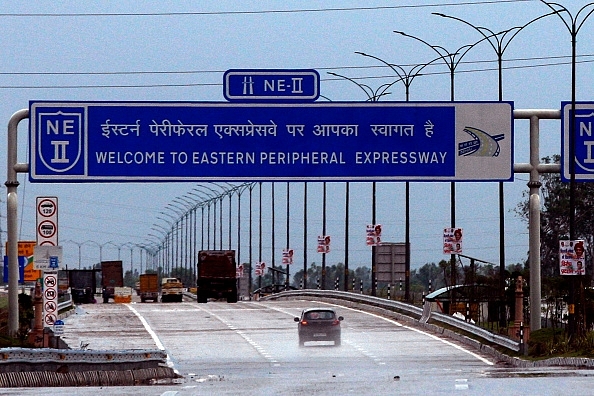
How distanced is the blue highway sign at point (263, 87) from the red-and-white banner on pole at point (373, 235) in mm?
33693

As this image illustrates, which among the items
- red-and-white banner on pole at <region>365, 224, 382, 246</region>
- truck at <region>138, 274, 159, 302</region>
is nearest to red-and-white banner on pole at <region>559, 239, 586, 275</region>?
red-and-white banner on pole at <region>365, 224, 382, 246</region>

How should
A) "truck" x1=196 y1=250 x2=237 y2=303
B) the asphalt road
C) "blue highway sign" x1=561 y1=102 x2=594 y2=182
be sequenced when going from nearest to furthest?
the asphalt road → "blue highway sign" x1=561 y1=102 x2=594 y2=182 → "truck" x1=196 y1=250 x2=237 y2=303

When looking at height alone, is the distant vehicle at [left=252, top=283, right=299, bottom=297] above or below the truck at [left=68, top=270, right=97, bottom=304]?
below

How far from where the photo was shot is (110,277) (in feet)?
380

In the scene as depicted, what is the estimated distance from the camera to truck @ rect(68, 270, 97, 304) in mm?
100938

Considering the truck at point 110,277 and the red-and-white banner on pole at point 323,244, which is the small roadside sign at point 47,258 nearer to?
the red-and-white banner on pole at point 323,244

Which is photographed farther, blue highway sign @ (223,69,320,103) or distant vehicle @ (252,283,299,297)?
distant vehicle @ (252,283,299,297)

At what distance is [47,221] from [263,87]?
655 centimetres

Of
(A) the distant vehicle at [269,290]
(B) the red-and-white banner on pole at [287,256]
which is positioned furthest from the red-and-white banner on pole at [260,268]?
(B) the red-and-white banner on pole at [287,256]

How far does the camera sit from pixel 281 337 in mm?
45438

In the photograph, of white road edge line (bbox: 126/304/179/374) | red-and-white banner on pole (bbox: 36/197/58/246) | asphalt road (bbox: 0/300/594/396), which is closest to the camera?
asphalt road (bbox: 0/300/594/396)

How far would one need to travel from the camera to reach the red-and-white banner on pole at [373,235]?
217 ft

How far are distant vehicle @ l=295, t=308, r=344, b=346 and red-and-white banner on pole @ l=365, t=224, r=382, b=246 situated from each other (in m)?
24.4

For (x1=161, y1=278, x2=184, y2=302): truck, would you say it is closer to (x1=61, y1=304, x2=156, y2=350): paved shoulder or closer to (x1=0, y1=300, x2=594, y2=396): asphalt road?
(x1=0, y1=300, x2=594, y2=396): asphalt road
